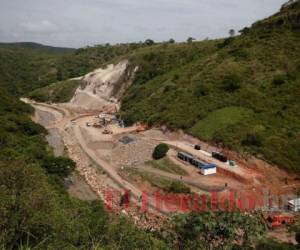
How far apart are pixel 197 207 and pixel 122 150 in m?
17.6

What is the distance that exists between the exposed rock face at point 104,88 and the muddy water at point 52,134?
11.5 m

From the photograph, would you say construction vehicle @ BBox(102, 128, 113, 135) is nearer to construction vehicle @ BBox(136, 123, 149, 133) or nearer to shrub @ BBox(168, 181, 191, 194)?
construction vehicle @ BBox(136, 123, 149, 133)

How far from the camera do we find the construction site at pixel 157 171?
114 feet

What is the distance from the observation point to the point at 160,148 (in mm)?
43156

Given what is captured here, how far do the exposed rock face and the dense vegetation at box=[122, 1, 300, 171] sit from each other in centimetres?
1523

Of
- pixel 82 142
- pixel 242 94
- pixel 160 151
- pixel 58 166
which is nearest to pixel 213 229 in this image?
pixel 58 166

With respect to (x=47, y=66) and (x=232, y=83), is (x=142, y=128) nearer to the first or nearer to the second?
(x=232, y=83)

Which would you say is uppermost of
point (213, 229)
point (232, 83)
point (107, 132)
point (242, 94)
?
point (213, 229)

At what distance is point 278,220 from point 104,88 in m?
70.4

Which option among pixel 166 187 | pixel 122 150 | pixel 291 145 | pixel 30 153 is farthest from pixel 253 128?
pixel 30 153

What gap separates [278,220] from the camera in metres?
30.7

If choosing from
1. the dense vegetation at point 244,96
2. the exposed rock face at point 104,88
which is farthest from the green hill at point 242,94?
the exposed rock face at point 104,88

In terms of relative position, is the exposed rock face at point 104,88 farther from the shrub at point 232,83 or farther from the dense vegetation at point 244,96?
the shrub at point 232,83

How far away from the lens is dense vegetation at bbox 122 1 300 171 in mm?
41375
